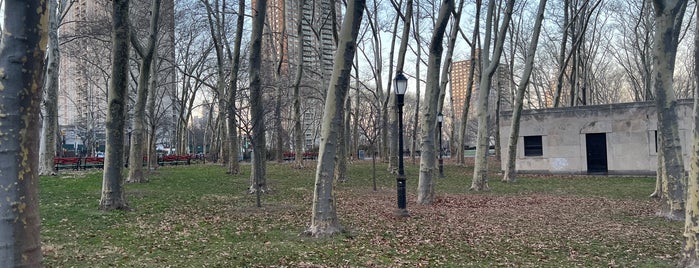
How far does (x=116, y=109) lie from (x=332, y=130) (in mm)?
5300

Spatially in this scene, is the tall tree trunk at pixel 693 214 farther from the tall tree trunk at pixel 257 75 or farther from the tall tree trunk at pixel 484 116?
the tall tree trunk at pixel 484 116

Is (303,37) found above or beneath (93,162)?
above

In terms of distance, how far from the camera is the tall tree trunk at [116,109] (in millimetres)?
A: 9695

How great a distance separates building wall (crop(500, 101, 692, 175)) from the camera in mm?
21156

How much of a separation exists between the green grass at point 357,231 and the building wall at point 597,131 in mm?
8722

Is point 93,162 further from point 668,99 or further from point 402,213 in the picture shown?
point 668,99

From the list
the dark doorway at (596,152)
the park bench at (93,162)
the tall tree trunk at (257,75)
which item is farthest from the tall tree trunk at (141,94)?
the dark doorway at (596,152)

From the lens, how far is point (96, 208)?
10.1m

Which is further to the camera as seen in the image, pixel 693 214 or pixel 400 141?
pixel 400 141

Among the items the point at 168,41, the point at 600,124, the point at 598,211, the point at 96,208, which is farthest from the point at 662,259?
the point at 168,41

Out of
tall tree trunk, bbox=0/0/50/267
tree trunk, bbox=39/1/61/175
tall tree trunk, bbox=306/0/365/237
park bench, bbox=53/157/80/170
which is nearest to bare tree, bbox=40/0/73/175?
tree trunk, bbox=39/1/61/175

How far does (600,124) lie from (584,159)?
1.90 m

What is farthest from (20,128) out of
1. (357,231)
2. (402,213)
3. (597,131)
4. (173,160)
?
(173,160)

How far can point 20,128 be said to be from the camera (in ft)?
11.5
